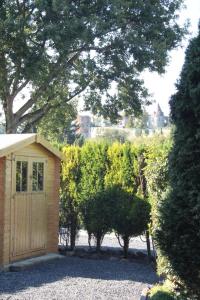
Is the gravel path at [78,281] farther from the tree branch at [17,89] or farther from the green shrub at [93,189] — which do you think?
the tree branch at [17,89]

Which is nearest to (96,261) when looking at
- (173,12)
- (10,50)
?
(10,50)

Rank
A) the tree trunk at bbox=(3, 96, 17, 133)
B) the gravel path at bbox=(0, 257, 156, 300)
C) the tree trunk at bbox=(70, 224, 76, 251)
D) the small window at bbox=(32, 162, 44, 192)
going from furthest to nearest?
the tree trunk at bbox=(3, 96, 17, 133) < the tree trunk at bbox=(70, 224, 76, 251) < the small window at bbox=(32, 162, 44, 192) < the gravel path at bbox=(0, 257, 156, 300)

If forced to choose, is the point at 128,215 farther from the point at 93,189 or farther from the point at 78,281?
the point at 78,281

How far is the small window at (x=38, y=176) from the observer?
10.2 m

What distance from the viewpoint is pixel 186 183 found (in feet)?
16.5

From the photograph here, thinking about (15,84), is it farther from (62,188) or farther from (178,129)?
(178,129)

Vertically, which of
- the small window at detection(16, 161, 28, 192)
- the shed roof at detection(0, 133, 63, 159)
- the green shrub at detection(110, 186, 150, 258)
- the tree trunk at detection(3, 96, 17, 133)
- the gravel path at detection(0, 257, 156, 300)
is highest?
the tree trunk at detection(3, 96, 17, 133)

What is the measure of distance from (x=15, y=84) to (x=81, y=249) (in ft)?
36.3

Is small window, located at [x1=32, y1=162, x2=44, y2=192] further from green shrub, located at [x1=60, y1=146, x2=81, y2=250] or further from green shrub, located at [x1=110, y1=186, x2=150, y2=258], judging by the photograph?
green shrub, located at [x1=110, y1=186, x2=150, y2=258]

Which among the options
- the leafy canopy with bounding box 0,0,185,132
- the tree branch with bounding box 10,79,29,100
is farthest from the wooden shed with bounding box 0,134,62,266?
the tree branch with bounding box 10,79,29,100

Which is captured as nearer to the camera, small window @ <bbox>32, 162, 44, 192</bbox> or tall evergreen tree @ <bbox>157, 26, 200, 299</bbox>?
tall evergreen tree @ <bbox>157, 26, 200, 299</bbox>

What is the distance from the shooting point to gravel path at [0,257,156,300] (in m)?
7.16

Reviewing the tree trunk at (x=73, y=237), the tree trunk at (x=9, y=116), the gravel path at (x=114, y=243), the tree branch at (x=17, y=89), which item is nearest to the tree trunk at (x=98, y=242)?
the gravel path at (x=114, y=243)

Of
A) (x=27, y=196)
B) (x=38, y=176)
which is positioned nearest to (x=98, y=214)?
(x=38, y=176)
